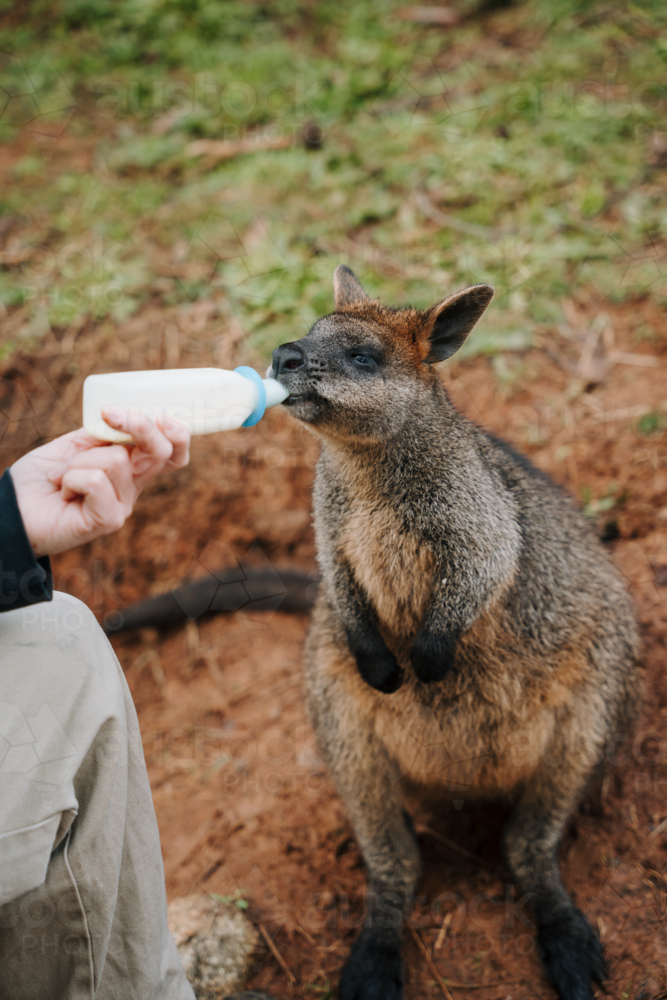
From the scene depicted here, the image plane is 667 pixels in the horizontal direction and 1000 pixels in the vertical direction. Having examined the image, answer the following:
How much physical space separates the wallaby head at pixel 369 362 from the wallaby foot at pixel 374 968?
80.5 inches

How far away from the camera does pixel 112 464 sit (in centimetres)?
201

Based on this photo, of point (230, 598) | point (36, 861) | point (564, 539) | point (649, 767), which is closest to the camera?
point (36, 861)

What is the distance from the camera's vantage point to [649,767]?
3.29 metres

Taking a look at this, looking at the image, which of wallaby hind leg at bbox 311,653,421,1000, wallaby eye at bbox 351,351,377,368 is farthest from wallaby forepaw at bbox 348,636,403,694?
wallaby eye at bbox 351,351,377,368

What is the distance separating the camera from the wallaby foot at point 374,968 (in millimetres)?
2822

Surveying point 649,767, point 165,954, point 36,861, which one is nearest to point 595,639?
point 649,767

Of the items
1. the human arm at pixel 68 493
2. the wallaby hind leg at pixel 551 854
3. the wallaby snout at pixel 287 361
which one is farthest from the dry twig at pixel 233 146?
the wallaby hind leg at pixel 551 854

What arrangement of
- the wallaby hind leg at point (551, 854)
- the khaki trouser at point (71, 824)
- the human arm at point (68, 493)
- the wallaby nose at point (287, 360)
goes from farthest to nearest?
the wallaby hind leg at point (551, 854) → the wallaby nose at point (287, 360) → the human arm at point (68, 493) → the khaki trouser at point (71, 824)

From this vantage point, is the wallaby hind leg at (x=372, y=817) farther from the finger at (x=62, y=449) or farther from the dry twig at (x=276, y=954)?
the finger at (x=62, y=449)

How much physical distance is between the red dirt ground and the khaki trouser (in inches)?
47.5

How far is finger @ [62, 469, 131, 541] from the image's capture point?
196 cm

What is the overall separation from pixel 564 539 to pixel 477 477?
58 cm

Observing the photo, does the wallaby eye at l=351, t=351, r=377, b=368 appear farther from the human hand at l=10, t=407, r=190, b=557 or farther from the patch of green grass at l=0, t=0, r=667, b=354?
the patch of green grass at l=0, t=0, r=667, b=354

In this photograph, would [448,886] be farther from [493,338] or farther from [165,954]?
[493,338]
